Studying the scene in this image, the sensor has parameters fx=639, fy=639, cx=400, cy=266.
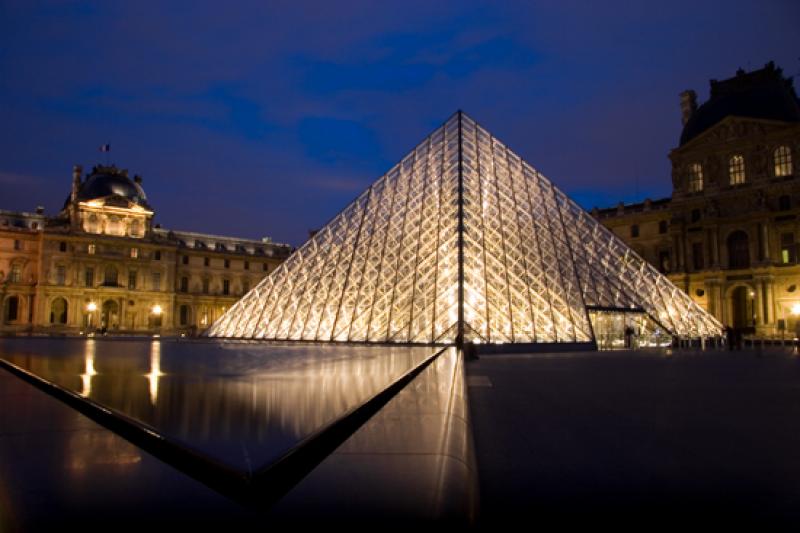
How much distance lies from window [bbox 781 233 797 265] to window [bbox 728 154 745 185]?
4733 millimetres

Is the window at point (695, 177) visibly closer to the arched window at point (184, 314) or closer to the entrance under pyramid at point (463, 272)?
the entrance under pyramid at point (463, 272)

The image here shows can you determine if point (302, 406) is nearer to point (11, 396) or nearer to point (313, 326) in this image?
point (11, 396)

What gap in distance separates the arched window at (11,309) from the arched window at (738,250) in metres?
56.4

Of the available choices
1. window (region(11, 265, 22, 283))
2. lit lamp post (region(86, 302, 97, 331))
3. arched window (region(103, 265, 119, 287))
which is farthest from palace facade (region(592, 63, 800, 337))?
window (region(11, 265, 22, 283))

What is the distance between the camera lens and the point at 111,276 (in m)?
58.2

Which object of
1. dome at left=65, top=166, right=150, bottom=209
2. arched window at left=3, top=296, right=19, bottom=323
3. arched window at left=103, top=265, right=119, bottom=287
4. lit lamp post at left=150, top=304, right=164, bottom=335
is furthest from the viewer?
lit lamp post at left=150, top=304, right=164, bottom=335

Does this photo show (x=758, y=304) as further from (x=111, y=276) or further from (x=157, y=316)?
(x=111, y=276)

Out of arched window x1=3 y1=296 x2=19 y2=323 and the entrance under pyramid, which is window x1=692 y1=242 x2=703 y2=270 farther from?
arched window x1=3 y1=296 x2=19 y2=323

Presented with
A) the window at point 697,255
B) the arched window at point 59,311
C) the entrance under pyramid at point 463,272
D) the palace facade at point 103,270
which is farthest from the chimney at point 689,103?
the arched window at point 59,311

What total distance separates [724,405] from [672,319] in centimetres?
2014

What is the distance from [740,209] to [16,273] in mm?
57073

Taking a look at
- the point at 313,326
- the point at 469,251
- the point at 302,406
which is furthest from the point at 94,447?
the point at 313,326

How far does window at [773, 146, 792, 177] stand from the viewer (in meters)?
41.5

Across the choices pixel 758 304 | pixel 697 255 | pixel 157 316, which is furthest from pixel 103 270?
pixel 758 304
